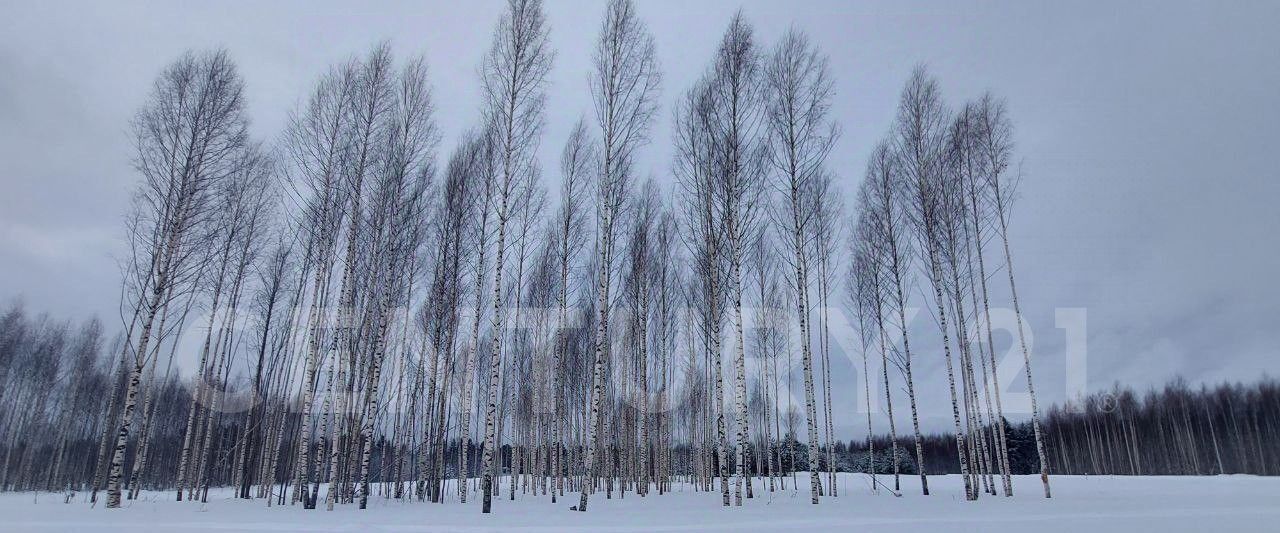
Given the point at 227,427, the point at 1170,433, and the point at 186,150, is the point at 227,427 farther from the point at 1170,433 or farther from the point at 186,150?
the point at 1170,433

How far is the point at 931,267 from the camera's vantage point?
49.4 ft

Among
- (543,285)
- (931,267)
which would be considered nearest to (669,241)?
(543,285)

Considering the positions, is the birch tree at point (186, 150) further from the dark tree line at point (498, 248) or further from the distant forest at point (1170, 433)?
the distant forest at point (1170, 433)

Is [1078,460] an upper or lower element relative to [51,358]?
lower

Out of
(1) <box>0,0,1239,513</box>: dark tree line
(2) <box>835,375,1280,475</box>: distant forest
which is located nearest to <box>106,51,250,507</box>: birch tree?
(1) <box>0,0,1239,513</box>: dark tree line

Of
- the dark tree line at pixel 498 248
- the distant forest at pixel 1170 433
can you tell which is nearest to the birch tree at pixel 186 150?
the dark tree line at pixel 498 248

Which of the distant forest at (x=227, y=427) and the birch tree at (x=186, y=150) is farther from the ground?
the birch tree at (x=186, y=150)

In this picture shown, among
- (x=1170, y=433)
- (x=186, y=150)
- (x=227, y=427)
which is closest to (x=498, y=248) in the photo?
(x=186, y=150)

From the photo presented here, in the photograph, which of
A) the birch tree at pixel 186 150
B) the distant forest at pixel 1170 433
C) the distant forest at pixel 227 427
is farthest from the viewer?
the distant forest at pixel 1170 433

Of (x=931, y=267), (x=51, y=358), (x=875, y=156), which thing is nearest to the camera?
(x=931, y=267)

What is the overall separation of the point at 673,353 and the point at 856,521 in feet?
58.5

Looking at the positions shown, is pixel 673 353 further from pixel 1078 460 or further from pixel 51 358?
pixel 1078 460

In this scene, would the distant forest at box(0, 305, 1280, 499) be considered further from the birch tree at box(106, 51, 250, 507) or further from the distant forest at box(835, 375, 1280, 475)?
the birch tree at box(106, 51, 250, 507)

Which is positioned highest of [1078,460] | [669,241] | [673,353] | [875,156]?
[875,156]
